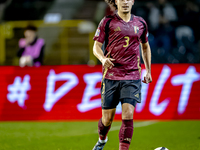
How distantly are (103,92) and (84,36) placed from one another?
8.85 metres

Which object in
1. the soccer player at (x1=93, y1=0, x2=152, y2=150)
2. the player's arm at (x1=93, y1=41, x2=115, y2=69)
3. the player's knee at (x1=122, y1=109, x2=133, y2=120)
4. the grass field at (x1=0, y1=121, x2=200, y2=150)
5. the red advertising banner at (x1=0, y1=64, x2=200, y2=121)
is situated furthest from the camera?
the red advertising banner at (x1=0, y1=64, x2=200, y2=121)

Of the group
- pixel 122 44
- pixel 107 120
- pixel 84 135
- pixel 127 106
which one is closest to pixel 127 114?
pixel 127 106

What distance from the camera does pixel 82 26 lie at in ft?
41.2

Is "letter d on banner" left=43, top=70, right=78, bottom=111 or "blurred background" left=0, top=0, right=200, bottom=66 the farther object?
"blurred background" left=0, top=0, right=200, bottom=66

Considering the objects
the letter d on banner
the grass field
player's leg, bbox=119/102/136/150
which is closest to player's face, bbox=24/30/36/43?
the letter d on banner

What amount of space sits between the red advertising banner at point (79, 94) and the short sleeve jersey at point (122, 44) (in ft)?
11.5

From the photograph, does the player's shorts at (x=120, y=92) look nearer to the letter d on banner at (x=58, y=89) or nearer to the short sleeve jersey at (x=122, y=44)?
the short sleeve jersey at (x=122, y=44)

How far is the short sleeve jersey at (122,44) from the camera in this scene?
12.3 ft

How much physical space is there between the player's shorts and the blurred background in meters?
6.39

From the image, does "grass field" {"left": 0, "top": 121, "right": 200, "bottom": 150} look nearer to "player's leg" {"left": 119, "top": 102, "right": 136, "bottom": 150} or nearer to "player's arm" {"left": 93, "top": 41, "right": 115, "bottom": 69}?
"player's leg" {"left": 119, "top": 102, "right": 136, "bottom": 150}

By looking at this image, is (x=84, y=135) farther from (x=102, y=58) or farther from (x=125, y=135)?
(x=102, y=58)

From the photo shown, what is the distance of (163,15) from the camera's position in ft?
35.4

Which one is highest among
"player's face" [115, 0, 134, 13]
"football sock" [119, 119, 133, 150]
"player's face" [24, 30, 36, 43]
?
"player's face" [24, 30, 36, 43]

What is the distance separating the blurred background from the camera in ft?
33.0
